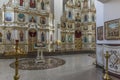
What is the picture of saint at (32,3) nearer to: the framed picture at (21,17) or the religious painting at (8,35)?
the framed picture at (21,17)

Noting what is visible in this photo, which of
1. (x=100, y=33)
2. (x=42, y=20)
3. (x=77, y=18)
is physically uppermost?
(x=77, y=18)

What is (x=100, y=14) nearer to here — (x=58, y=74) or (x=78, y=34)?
(x=58, y=74)

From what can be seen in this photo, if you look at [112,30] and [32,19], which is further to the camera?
[32,19]

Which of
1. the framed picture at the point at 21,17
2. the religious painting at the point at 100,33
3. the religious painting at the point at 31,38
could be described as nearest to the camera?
the religious painting at the point at 100,33

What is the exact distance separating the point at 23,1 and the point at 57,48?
566 cm

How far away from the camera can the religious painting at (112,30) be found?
195 inches

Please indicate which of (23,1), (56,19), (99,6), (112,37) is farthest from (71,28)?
(112,37)

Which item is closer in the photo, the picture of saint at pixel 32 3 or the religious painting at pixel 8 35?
the religious painting at pixel 8 35

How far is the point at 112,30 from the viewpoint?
207 inches

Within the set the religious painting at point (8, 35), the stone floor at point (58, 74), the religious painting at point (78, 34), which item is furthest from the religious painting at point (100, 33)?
the religious painting at point (78, 34)

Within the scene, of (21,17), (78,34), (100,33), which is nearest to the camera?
(100,33)

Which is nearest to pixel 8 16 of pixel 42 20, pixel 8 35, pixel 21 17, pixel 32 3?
pixel 21 17

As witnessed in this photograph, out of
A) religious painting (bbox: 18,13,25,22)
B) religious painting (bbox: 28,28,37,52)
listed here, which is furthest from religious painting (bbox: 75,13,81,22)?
religious painting (bbox: 18,13,25,22)

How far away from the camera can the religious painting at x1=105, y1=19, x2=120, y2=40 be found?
195 inches
